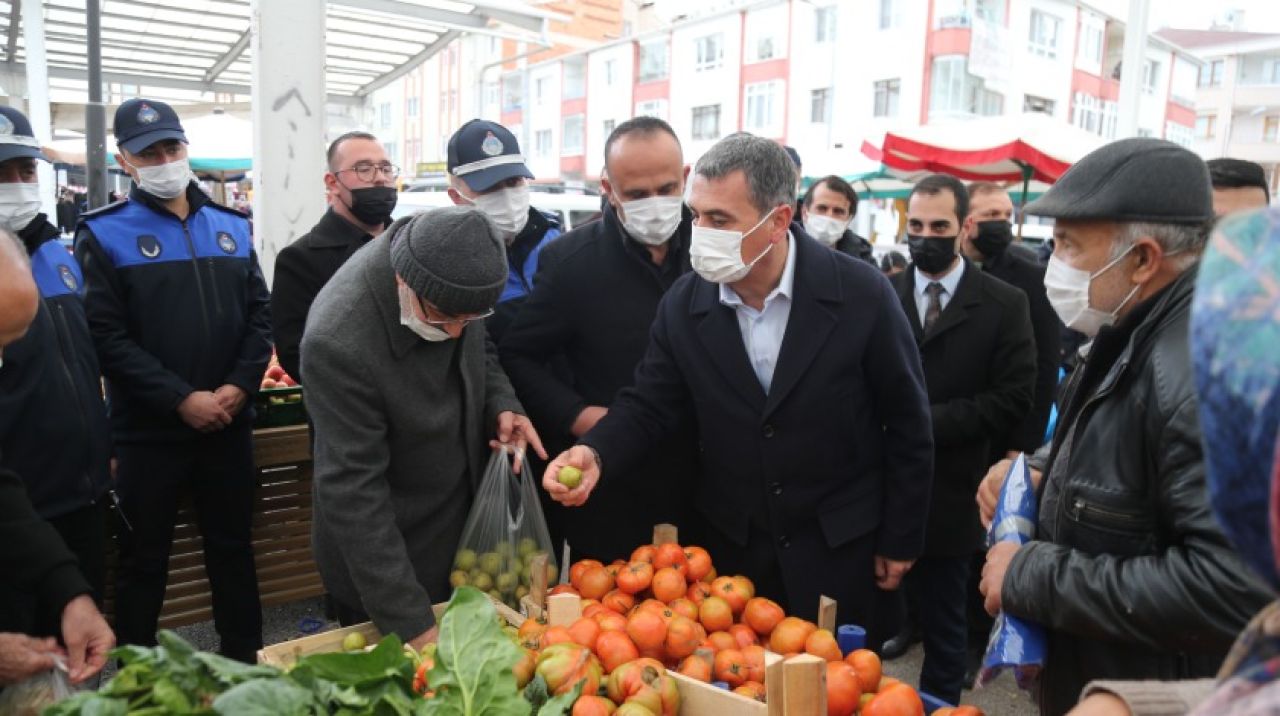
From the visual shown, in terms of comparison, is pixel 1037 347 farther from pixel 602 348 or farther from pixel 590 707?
pixel 590 707

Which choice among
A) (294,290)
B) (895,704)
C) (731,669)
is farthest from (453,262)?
(294,290)

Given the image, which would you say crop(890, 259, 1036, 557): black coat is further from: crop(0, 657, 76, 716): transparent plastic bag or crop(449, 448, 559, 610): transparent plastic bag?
crop(0, 657, 76, 716): transparent plastic bag

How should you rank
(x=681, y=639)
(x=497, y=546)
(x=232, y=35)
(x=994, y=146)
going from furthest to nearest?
(x=232, y=35), (x=994, y=146), (x=497, y=546), (x=681, y=639)

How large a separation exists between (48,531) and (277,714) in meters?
1.15

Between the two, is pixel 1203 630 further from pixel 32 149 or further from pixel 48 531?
pixel 32 149

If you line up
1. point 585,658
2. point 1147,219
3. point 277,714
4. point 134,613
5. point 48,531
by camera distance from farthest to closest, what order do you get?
point 134,613, point 48,531, point 585,658, point 1147,219, point 277,714

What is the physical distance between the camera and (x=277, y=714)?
4.70ft

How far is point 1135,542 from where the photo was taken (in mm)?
1686

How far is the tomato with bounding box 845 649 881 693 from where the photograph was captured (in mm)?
2031

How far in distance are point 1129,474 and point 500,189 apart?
2779 mm

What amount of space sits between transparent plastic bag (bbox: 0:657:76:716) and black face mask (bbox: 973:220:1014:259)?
4388mm

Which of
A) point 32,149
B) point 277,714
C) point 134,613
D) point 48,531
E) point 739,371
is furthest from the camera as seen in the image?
point 134,613

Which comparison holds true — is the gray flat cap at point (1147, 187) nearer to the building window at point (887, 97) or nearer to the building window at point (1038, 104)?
the building window at point (887, 97)

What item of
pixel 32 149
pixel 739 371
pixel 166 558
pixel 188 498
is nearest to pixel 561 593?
pixel 739 371
